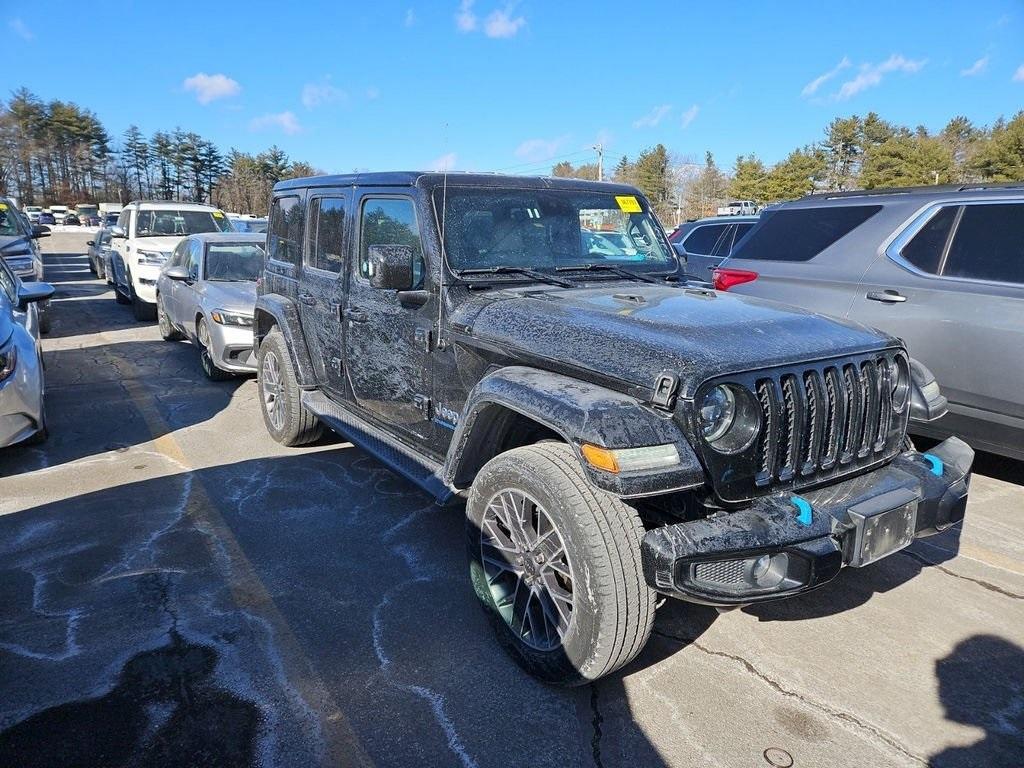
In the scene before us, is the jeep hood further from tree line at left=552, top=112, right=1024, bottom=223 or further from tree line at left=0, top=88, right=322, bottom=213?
tree line at left=0, top=88, right=322, bottom=213

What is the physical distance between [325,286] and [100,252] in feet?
52.1

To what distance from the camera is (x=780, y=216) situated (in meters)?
5.79

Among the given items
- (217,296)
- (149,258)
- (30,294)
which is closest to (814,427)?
(30,294)

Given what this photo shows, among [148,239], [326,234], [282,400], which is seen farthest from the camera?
[148,239]

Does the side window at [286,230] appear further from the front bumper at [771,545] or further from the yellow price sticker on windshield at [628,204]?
the front bumper at [771,545]

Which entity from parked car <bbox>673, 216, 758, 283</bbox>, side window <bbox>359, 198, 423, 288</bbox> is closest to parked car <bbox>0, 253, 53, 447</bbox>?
side window <bbox>359, 198, 423, 288</bbox>

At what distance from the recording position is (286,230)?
17.3ft

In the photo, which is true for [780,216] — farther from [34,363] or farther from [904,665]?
[34,363]

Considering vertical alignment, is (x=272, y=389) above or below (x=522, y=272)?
below

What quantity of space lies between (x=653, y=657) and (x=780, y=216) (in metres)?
4.23

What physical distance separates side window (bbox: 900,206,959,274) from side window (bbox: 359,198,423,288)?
3.50 metres

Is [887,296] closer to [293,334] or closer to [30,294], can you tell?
[293,334]

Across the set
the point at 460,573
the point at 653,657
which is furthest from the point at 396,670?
the point at 653,657

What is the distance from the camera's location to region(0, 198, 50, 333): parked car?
1130cm
